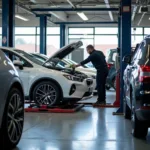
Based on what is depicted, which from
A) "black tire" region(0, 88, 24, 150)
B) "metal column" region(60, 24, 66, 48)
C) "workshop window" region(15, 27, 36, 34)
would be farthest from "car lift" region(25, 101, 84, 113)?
"workshop window" region(15, 27, 36, 34)

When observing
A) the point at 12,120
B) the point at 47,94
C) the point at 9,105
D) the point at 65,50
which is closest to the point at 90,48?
the point at 65,50

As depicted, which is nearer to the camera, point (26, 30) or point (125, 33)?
point (125, 33)

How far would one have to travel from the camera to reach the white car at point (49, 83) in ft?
30.6

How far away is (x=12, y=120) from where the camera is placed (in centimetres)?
482

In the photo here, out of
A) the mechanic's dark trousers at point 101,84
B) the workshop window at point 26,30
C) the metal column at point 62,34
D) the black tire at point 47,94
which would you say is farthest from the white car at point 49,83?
the workshop window at point 26,30

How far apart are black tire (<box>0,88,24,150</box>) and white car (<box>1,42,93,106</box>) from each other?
164 inches

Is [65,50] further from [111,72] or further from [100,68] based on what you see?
[111,72]

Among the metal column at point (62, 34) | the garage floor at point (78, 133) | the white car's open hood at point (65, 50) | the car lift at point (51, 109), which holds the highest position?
the metal column at point (62, 34)

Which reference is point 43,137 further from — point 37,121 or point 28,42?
point 28,42

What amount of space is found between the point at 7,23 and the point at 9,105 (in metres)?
8.92

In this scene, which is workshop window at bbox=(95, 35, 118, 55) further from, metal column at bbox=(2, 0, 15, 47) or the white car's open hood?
the white car's open hood

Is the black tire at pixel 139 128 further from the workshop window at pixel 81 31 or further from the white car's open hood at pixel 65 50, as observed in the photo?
the workshop window at pixel 81 31

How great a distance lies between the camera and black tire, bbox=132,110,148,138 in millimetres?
5613

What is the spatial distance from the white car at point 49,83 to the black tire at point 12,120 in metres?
4.16
